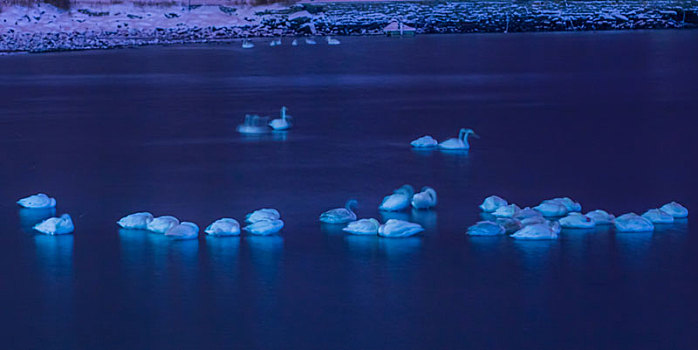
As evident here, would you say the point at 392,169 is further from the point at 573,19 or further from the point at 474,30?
the point at 573,19

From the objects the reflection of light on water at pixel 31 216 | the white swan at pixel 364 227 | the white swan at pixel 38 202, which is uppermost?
the white swan at pixel 364 227

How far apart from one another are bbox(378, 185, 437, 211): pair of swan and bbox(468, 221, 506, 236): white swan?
0.58m

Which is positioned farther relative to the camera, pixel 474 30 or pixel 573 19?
pixel 573 19

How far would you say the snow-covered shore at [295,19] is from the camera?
898 inches

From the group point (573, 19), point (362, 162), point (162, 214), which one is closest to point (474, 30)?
Answer: point (573, 19)

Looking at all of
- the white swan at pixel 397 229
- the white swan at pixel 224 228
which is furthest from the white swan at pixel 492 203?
the white swan at pixel 224 228

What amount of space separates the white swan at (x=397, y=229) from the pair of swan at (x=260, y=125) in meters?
3.85

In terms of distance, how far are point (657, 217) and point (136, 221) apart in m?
2.66

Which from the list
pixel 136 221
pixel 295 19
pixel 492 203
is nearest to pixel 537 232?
pixel 492 203

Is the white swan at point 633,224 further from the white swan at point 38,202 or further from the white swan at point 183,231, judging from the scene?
the white swan at point 38,202

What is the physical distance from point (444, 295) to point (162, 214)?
6.59 feet

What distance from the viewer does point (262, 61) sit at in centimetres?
1741

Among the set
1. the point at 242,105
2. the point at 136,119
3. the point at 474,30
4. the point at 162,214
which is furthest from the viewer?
the point at 474,30

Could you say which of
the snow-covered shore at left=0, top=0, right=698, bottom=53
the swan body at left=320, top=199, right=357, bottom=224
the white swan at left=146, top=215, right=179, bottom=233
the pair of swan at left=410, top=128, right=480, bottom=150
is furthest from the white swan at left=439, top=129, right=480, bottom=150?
the snow-covered shore at left=0, top=0, right=698, bottom=53
